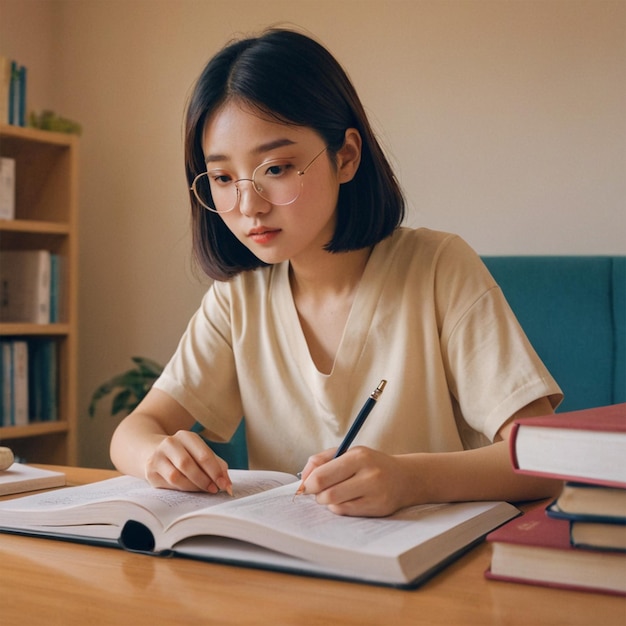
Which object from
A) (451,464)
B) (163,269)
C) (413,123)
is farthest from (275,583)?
(163,269)

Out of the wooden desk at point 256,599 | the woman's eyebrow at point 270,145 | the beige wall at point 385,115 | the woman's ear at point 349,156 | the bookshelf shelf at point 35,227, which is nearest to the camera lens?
the wooden desk at point 256,599

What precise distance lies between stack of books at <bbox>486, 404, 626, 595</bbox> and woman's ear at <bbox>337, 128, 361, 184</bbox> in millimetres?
750

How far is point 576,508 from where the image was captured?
67 cm

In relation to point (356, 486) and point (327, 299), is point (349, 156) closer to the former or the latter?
point (327, 299)

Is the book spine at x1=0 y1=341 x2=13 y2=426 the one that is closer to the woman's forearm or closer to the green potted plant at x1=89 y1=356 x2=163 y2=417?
the green potted plant at x1=89 y1=356 x2=163 y2=417

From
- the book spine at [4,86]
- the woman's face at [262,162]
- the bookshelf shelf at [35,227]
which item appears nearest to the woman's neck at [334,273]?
the woman's face at [262,162]

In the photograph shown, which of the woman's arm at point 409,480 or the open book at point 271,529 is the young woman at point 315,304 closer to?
the woman's arm at point 409,480

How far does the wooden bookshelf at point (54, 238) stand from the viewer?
3.01 metres

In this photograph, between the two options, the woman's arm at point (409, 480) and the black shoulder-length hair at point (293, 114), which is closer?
the woman's arm at point (409, 480)

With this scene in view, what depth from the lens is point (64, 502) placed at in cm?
97

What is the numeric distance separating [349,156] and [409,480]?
637 mm

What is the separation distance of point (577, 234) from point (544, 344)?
0.47 m

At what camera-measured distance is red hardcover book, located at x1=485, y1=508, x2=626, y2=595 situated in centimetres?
67

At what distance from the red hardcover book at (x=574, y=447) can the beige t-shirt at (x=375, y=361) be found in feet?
1.61
